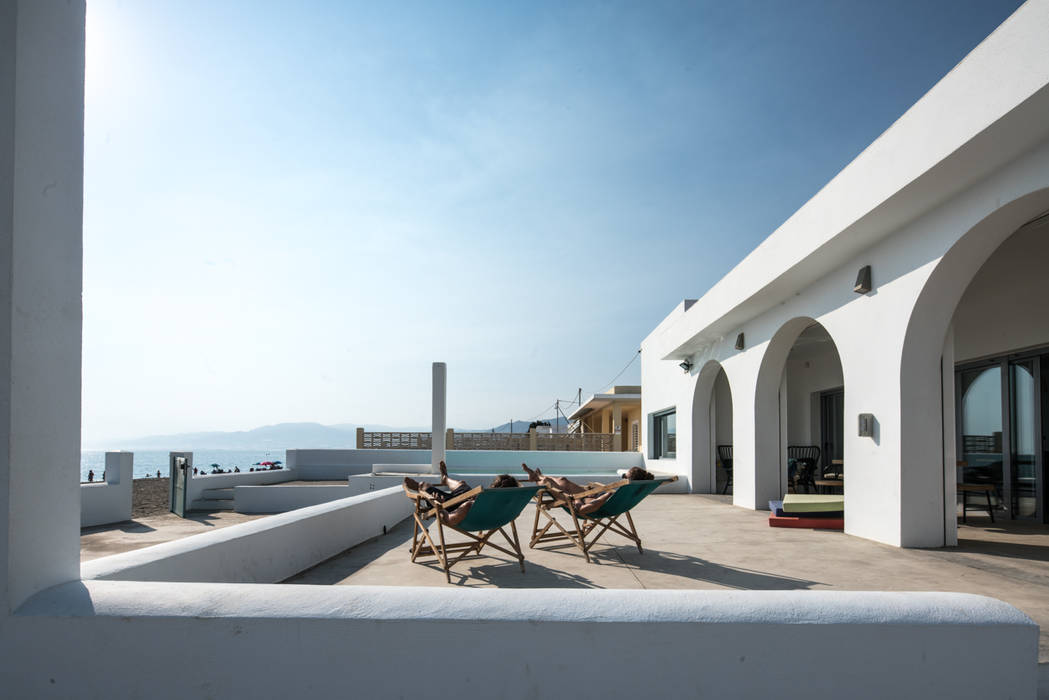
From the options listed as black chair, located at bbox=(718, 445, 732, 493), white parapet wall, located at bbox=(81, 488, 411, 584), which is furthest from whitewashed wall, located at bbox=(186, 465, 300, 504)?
black chair, located at bbox=(718, 445, 732, 493)

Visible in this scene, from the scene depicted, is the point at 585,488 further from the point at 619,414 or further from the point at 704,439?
the point at 619,414

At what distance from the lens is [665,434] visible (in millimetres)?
15758

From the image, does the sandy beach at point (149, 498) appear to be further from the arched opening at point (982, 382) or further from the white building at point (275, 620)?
the arched opening at point (982, 382)

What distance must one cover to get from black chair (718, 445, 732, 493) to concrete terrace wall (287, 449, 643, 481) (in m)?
3.53

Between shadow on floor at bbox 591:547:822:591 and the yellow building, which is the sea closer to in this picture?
the yellow building

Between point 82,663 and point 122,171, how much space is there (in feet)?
11.8

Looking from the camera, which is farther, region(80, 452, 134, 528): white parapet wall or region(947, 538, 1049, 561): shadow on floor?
region(80, 452, 134, 528): white parapet wall

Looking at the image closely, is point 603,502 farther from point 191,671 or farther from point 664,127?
point 664,127

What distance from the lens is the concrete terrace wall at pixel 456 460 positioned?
17.2 meters

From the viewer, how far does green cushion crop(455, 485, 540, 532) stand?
4.64 m

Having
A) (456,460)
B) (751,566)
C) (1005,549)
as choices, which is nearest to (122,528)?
(456,460)

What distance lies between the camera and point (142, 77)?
4.07 metres

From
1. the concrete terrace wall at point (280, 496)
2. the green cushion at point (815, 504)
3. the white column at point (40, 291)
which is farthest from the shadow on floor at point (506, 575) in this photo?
the concrete terrace wall at point (280, 496)

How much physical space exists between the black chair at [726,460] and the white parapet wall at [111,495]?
36.5 feet
